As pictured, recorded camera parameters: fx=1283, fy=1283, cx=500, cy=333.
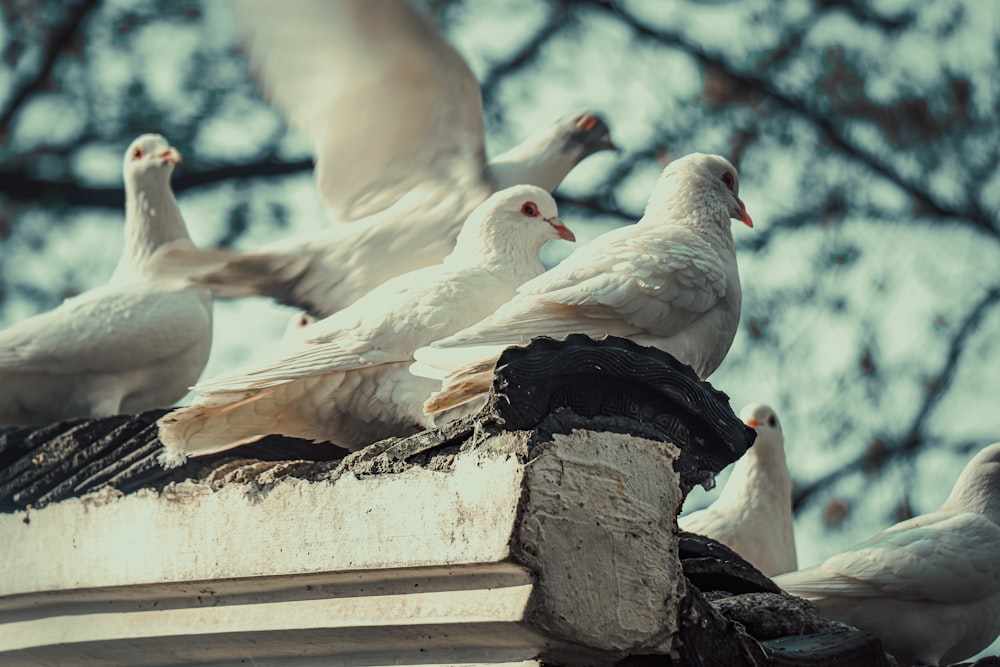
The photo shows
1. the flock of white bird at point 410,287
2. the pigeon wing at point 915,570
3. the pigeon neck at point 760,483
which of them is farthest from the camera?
the pigeon neck at point 760,483

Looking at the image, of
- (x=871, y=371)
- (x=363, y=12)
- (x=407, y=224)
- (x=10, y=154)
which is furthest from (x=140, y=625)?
(x=871, y=371)

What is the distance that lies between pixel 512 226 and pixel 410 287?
34 centimetres

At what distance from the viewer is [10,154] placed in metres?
6.97

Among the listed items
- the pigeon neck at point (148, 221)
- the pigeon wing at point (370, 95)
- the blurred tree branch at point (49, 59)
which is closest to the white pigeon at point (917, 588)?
the pigeon wing at point (370, 95)

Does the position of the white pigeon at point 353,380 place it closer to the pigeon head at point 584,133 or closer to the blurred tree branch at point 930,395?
the pigeon head at point 584,133

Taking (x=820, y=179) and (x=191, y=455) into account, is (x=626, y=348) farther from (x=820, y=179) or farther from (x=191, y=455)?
(x=820, y=179)

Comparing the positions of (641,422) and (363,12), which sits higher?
(363,12)

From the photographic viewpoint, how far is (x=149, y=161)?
445 centimetres

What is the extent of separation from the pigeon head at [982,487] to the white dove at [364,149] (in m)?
1.62

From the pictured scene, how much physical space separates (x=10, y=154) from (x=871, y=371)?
200 inches

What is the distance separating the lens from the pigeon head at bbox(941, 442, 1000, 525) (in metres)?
3.89

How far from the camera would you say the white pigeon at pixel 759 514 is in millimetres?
3984

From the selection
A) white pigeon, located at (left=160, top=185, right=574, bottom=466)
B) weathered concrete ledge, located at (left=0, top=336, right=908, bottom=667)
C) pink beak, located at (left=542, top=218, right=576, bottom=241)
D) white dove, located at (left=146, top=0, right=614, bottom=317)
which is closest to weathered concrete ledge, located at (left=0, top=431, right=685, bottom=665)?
weathered concrete ledge, located at (left=0, top=336, right=908, bottom=667)

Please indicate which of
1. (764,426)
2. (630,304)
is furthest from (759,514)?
(630,304)
